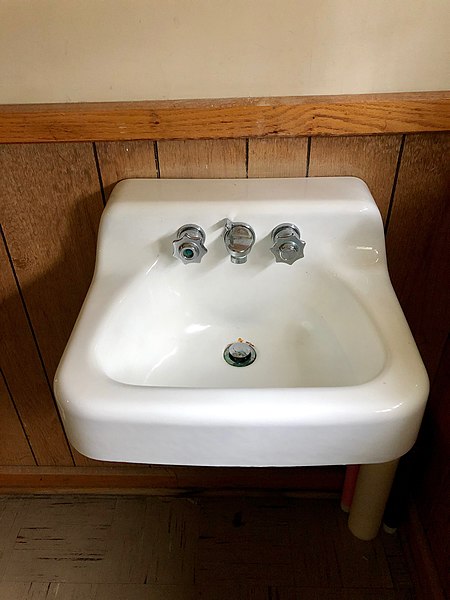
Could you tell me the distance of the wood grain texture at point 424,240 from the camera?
856 millimetres

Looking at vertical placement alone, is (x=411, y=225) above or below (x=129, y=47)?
below

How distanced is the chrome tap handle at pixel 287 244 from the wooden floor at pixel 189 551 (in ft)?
2.42

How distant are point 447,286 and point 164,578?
2.77 ft

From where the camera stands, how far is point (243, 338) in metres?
0.89

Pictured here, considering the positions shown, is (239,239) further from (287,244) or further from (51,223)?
(51,223)

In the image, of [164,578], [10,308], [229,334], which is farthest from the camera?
[164,578]

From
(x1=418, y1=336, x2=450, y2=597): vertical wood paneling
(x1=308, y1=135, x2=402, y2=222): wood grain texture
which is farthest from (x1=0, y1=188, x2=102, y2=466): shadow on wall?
(x1=418, y1=336, x2=450, y2=597): vertical wood paneling

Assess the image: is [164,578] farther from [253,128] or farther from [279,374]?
[253,128]

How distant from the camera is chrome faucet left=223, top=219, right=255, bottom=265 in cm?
79

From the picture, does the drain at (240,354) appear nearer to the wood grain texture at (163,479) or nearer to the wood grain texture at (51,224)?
the wood grain texture at (51,224)

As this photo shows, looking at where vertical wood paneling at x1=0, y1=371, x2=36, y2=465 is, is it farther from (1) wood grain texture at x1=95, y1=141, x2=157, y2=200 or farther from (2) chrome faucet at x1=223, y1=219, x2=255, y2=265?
(2) chrome faucet at x1=223, y1=219, x2=255, y2=265

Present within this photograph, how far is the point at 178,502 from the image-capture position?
1320 millimetres

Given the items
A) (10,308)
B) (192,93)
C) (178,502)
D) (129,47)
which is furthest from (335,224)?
(178,502)

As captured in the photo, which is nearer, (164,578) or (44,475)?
(164,578)
